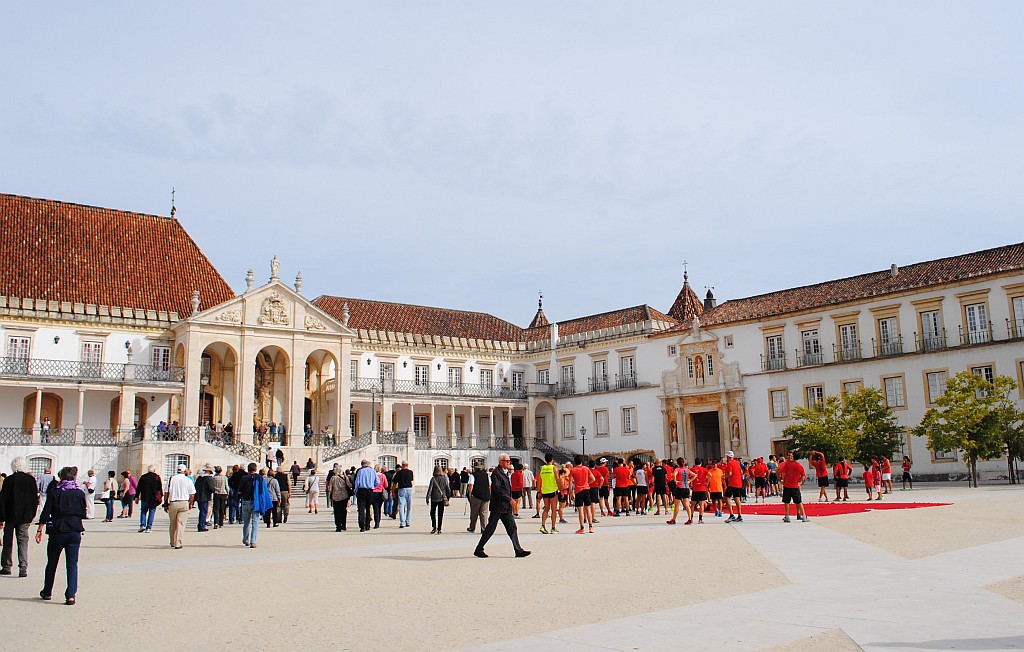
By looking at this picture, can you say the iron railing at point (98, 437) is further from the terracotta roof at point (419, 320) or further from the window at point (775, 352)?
the window at point (775, 352)

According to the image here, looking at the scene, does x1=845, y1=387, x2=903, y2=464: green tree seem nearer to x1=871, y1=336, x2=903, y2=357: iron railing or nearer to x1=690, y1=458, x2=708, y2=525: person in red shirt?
x1=871, y1=336, x2=903, y2=357: iron railing

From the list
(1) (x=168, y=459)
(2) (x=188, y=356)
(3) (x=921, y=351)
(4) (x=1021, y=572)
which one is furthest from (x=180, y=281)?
(4) (x=1021, y=572)

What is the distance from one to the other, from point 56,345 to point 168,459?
7251 mm

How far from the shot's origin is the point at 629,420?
4653cm

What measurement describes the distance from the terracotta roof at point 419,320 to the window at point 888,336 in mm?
21857

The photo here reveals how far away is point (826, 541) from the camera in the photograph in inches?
531

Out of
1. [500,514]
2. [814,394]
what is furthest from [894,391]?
[500,514]

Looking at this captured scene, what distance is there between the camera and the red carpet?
20.0 metres

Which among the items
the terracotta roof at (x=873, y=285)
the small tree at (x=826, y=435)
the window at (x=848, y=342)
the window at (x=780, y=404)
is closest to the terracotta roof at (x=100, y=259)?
the terracotta roof at (x=873, y=285)

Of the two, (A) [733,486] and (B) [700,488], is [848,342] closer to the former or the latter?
(A) [733,486]

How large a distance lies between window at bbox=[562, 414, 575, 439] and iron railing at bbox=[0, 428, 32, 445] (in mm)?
26369

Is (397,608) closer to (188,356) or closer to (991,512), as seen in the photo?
(991,512)

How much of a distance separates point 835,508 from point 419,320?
33.3m

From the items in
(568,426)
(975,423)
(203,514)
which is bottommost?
(203,514)
